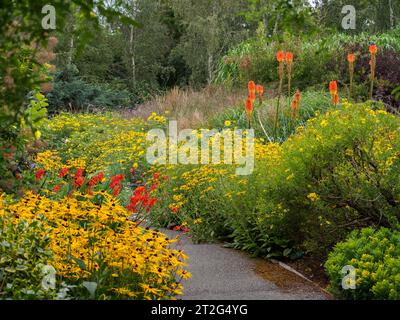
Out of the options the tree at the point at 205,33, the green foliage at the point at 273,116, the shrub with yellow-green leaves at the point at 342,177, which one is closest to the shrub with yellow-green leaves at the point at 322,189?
the shrub with yellow-green leaves at the point at 342,177

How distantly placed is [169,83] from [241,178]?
87.5 ft

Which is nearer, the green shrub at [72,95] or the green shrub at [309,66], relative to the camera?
the green shrub at [309,66]

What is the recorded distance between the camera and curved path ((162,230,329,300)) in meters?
4.67

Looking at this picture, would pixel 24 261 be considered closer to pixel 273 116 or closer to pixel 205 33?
pixel 273 116

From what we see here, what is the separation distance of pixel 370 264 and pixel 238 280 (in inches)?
48.3

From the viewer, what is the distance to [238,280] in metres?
5.06

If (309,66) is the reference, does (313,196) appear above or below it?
below

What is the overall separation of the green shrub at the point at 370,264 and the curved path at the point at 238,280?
0.38 metres

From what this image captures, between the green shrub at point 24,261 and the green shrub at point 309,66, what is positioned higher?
the green shrub at point 309,66

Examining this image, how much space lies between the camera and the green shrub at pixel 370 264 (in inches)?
161

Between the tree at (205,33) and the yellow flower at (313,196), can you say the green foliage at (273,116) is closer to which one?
the yellow flower at (313,196)

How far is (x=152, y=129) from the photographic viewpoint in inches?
472

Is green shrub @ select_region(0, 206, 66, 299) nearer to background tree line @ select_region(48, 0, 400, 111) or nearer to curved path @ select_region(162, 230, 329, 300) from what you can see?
curved path @ select_region(162, 230, 329, 300)

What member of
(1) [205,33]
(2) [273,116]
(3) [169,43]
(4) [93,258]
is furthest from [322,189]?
(3) [169,43]
